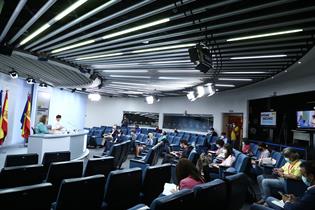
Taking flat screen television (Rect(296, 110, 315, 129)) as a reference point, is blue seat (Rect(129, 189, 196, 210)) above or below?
below

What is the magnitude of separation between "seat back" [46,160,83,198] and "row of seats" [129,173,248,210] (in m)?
1.99

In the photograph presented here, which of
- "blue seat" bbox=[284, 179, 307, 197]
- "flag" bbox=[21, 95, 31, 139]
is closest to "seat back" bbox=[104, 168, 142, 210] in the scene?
"blue seat" bbox=[284, 179, 307, 197]

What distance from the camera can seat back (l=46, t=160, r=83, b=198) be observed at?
11.0ft

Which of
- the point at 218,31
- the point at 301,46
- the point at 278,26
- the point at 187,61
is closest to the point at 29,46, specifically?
the point at 187,61

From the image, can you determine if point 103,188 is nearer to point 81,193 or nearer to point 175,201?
point 81,193

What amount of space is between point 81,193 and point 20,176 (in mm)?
1203

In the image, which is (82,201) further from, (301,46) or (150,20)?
(301,46)

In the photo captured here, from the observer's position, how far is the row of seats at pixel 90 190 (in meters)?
2.06

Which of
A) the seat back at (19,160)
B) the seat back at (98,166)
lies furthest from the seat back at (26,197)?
the seat back at (19,160)

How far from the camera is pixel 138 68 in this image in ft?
25.7

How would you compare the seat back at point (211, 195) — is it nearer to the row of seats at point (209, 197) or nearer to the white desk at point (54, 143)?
the row of seats at point (209, 197)

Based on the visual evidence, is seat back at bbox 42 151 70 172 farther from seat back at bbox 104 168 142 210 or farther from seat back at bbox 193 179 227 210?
seat back at bbox 193 179 227 210

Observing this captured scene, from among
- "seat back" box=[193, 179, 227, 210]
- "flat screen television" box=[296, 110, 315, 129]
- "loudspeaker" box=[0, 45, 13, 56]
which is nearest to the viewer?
"seat back" box=[193, 179, 227, 210]

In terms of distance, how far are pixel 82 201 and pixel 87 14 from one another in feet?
9.51
